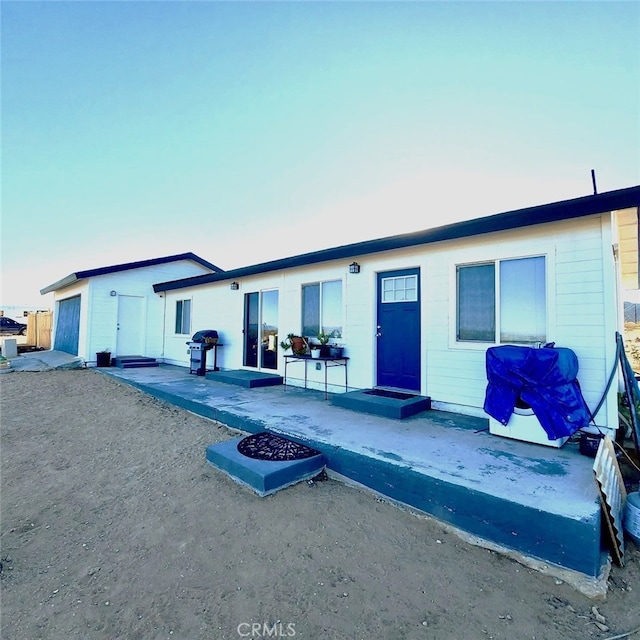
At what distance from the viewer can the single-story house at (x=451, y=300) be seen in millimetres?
3646

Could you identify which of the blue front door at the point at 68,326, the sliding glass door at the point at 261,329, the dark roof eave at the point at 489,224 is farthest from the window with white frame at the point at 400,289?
the blue front door at the point at 68,326

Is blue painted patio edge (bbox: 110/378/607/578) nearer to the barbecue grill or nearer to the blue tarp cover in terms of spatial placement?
the blue tarp cover

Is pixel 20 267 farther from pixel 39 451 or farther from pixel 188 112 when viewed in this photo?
pixel 39 451

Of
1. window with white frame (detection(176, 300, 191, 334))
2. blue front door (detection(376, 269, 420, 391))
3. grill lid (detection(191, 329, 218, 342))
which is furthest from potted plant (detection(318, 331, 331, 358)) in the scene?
window with white frame (detection(176, 300, 191, 334))

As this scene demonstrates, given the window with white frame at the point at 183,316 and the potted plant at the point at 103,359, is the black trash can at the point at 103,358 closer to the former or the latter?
the potted plant at the point at 103,359

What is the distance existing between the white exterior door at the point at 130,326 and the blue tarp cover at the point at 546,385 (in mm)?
11342

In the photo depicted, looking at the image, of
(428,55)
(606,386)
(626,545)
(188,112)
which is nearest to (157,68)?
(188,112)

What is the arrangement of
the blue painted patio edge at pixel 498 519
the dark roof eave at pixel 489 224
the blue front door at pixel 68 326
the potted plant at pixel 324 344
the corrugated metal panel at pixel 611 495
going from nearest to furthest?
the blue painted patio edge at pixel 498 519, the corrugated metal panel at pixel 611 495, the dark roof eave at pixel 489 224, the potted plant at pixel 324 344, the blue front door at pixel 68 326

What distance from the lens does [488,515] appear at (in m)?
2.24

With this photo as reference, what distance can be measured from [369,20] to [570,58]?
3565mm

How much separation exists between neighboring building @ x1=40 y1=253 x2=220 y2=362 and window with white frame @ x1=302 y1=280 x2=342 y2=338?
7.09 metres

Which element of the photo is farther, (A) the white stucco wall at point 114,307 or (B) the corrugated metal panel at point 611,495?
(A) the white stucco wall at point 114,307

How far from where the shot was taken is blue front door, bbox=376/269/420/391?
202 inches

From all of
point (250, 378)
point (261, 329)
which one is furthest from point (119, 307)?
point (250, 378)
